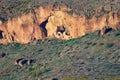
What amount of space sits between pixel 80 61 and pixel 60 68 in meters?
4.13

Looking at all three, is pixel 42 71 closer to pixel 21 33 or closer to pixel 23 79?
pixel 23 79

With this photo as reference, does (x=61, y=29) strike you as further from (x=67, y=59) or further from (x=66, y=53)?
(x=67, y=59)

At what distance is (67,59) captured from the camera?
124188mm

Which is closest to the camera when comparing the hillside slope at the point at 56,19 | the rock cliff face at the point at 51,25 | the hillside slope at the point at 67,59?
the hillside slope at the point at 67,59

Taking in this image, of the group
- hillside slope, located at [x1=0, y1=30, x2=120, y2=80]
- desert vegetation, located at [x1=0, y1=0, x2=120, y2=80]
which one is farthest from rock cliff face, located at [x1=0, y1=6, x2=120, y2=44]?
hillside slope, located at [x1=0, y1=30, x2=120, y2=80]

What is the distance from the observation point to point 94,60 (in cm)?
11956

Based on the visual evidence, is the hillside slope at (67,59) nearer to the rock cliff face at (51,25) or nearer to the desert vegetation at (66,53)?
the desert vegetation at (66,53)

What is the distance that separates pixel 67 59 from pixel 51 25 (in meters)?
17.3

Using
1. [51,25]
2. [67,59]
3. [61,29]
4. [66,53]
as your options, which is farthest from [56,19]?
[67,59]

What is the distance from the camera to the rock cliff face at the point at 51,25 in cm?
13300

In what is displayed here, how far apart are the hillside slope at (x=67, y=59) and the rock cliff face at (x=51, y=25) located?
1.70 meters

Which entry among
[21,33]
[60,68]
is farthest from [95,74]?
[21,33]

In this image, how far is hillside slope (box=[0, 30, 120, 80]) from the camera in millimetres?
112863

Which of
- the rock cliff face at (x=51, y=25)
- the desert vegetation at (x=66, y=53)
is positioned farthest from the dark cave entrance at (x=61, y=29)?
the desert vegetation at (x=66, y=53)
